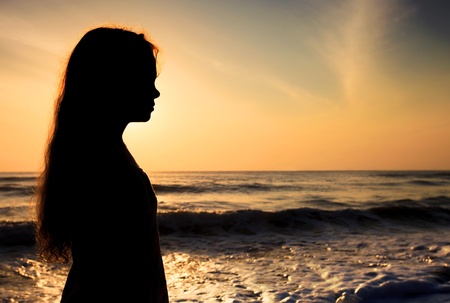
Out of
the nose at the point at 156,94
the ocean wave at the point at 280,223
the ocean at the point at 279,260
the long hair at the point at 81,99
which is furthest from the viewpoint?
the ocean wave at the point at 280,223

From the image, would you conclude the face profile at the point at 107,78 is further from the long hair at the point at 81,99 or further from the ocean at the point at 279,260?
the ocean at the point at 279,260

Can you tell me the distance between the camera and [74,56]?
148 centimetres

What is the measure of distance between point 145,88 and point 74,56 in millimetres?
299

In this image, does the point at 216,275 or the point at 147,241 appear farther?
the point at 216,275

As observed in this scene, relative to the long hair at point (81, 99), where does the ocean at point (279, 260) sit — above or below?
below

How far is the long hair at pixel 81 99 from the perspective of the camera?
1.40 metres

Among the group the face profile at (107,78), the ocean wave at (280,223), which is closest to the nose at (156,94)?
the face profile at (107,78)

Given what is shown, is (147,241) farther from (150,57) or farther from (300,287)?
(300,287)

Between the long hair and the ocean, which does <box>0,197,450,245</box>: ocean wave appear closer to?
the ocean

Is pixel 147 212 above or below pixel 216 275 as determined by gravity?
above

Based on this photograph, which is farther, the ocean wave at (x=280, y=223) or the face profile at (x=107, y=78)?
the ocean wave at (x=280, y=223)

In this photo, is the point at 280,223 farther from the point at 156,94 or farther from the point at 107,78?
the point at 107,78

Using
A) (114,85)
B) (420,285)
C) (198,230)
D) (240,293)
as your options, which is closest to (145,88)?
(114,85)

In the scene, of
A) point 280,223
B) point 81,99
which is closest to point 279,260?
point 280,223
